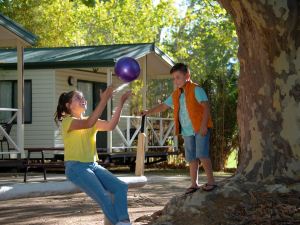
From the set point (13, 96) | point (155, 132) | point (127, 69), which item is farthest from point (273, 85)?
point (155, 132)

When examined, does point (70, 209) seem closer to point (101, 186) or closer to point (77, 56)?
point (101, 186)

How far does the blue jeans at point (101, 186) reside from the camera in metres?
5.45

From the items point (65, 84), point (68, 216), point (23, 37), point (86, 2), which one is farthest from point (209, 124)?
point (65, 84)

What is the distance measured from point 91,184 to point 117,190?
9.8 inches

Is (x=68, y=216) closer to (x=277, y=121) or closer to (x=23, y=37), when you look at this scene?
(x=277, y=121)

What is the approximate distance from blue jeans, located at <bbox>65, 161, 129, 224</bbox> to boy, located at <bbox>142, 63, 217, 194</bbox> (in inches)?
51.6

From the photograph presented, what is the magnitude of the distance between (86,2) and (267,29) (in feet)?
19.3

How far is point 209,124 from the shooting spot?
6.73 m

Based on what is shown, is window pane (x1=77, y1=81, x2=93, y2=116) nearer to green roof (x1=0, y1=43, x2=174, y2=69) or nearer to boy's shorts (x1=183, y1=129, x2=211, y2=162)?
green roof (x1=0, y1=43, x2=174, y2=69)

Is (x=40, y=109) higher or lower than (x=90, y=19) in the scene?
lower

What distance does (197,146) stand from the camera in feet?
22.1

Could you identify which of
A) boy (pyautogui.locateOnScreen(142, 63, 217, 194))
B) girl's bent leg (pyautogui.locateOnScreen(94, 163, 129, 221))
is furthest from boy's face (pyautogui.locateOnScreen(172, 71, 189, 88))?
girl's bent leg (pyautogui.locateOnScreen(94, 163, 129, 221))

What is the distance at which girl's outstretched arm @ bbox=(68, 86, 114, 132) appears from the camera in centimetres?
538

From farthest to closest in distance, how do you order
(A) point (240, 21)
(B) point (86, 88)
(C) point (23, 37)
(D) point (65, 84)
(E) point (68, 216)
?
(B) point (86, 88), (D) point (65, 84), (C) point (23, 37), (E) point (68, 216), (A) point (240, 21)
